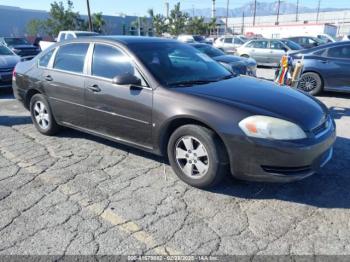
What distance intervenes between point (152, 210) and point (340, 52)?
282 inches

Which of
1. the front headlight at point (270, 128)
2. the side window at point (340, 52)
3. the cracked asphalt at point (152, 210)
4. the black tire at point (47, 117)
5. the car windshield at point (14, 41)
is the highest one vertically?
the side window at point (340, 52)

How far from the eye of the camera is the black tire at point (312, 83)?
28.0 feet

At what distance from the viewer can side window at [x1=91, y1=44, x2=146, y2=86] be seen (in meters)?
4.18

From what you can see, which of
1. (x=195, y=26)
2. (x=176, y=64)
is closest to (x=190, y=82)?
(x=176, y=64)

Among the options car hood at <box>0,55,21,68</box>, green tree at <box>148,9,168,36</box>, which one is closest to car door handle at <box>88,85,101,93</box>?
car hood at <box>0,55,21,68</box>

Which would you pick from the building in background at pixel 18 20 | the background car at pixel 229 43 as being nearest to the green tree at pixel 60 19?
the building in background at pixel 18 20

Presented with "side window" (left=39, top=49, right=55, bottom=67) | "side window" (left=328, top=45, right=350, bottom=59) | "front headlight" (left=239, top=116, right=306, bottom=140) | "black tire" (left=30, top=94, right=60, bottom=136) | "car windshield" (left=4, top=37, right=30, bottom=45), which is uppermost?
"side window" (left=39, top=49, right=55, bottom=67)

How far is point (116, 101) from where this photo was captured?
164 inches

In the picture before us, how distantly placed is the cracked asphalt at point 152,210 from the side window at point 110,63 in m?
1.14

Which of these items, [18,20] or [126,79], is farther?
[18,20]

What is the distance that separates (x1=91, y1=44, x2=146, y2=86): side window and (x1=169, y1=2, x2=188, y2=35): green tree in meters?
49.7

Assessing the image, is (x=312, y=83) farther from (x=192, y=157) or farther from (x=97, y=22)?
(x=97, y=22)

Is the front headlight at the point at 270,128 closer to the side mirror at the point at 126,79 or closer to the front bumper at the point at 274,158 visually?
the front bumper at the point at 274,158

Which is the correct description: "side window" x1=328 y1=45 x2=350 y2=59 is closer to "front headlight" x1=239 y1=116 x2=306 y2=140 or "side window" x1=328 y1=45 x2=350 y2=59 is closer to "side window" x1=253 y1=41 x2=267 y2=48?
"front headlight" x1=239 y1=116 x2=306 y2=140
